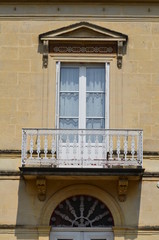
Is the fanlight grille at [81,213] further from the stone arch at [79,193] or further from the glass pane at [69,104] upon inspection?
the glass pane at [69,104]

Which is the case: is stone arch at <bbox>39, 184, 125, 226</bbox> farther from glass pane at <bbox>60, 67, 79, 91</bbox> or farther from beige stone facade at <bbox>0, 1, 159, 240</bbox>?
glass pane at <bbox>60, 67, 79, 91</bbox>

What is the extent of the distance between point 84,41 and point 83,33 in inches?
8.9

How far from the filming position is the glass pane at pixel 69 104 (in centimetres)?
1933

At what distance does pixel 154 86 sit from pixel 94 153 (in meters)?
2.30

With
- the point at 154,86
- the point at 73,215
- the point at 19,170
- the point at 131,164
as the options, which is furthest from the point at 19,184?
the point at 154,86

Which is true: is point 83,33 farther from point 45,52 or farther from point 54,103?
point 54,103

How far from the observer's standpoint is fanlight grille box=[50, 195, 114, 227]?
18.8 metres

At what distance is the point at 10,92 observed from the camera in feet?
63.0

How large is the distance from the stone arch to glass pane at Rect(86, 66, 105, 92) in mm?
2530

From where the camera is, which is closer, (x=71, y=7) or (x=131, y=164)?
(x=131, y=164)

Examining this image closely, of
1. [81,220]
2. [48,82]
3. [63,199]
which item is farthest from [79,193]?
[48,82]

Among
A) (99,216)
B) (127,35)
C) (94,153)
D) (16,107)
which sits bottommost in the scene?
(99,216)

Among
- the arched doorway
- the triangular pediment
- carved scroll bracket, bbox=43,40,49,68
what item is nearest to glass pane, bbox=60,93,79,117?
carved scroll bracket, bbox=43,40,49,68

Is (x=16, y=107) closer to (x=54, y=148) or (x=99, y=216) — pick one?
(x=54, y=148)
